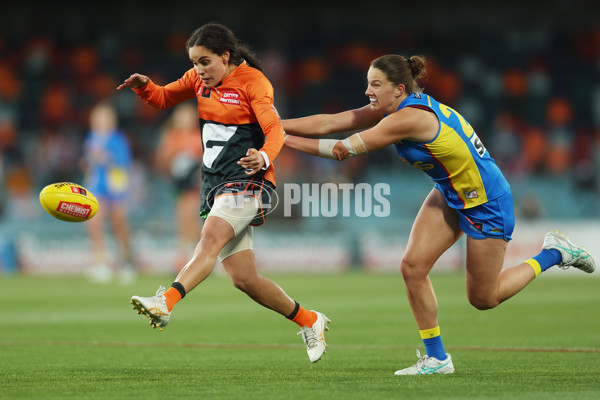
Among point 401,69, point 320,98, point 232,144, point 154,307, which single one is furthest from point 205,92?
point 320,98

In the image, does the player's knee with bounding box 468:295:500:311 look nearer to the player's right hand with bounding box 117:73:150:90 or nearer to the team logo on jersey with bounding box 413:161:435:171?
the team logo on jersey with bounding box 413:161:435:171

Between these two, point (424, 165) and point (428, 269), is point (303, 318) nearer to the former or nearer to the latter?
point (428, 269)

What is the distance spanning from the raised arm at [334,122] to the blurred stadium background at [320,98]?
42.3 ft

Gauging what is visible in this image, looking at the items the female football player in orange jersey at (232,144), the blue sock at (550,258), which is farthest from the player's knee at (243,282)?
the blue sock at (550,258)

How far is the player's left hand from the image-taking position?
5.91m

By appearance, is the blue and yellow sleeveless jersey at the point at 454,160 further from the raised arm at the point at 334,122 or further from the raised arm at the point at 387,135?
the raised arm at the point at 334,122

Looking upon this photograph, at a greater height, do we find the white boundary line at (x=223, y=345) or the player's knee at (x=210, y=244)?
the player's knee at (x=210, y=244)

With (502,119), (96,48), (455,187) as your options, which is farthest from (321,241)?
(455,187)

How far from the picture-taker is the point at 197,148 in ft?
55.6

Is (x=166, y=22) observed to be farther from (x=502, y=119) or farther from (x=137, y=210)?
(x=502, y=119)

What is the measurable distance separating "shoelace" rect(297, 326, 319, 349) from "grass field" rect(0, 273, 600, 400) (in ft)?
0.53

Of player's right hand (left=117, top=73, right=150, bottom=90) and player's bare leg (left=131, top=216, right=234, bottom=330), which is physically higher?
player's right hand (left=117, top=73, right=150, bottom=90)

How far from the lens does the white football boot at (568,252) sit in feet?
23.6

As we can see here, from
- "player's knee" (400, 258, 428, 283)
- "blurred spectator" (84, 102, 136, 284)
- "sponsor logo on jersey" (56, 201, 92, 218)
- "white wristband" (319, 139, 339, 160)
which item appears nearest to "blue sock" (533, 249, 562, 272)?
"player's knee" (400, 258, 428, 283)
